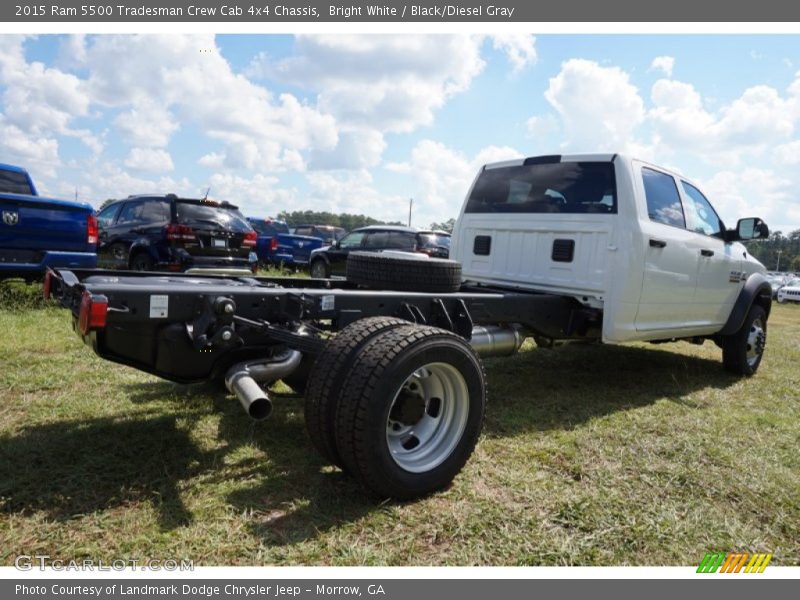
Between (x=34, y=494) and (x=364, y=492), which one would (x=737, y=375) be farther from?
(x=34, y=494)

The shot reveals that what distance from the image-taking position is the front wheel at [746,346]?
6.17 metres

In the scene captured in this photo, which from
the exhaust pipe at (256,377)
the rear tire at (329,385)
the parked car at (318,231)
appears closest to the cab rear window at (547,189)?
A: the rear tire at (329,385)

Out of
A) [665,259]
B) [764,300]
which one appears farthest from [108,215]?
[764,300]

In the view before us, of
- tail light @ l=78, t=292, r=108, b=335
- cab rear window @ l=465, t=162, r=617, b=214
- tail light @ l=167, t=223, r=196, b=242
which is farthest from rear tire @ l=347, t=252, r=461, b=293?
tail light @ l=167, t=223, r=196, b=242

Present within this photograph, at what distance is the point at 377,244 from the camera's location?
44.4 ft

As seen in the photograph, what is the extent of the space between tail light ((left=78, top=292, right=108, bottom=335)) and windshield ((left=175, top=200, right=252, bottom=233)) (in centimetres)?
731

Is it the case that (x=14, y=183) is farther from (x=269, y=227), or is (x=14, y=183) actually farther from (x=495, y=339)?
(x=269, y=227)

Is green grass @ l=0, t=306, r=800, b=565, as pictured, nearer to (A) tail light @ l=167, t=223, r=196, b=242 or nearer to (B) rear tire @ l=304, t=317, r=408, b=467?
(B) rear tire @ l=304, t=317, r=408, b=467

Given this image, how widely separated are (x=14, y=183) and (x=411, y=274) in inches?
284

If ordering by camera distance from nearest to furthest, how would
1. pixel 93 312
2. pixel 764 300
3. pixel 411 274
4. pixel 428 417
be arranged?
1. pixel 93 312
2. pixel 428 417
3. pixel 411 274
4. pixel 764 300

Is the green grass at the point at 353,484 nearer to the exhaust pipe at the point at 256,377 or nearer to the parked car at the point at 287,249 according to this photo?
the exhaust pipe at the point at 256,377

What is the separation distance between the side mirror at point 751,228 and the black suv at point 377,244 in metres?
6.94

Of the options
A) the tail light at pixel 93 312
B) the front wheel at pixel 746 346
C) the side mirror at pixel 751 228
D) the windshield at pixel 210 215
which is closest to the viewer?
the tail light at pixel 93 312

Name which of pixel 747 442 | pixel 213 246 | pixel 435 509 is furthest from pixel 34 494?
pixel 213 246
